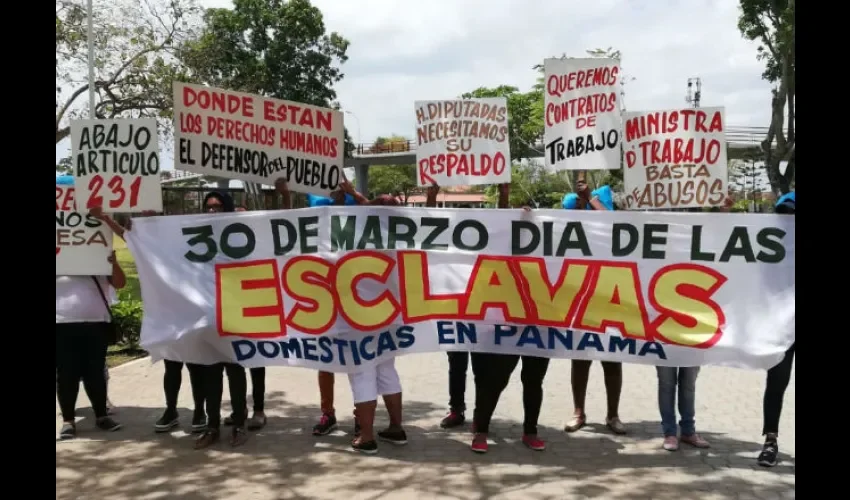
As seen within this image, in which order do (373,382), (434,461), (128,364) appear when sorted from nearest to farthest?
(434,461) < (373,382) < (128,364)

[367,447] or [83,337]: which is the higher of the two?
[83,337]

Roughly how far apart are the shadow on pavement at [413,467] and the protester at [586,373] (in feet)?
0.33

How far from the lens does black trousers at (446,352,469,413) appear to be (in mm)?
5531

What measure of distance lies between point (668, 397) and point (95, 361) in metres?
4.57

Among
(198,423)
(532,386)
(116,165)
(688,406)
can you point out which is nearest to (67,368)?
(198,423)

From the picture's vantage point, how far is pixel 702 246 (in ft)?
15.4

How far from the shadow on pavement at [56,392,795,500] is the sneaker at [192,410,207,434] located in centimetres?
9

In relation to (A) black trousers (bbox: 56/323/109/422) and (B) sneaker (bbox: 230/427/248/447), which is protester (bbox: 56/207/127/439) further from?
(B) sneaker (bbox: 230/427/248/447)

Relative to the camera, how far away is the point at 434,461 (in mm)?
4789

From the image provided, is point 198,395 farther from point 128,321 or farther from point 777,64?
point 777,64

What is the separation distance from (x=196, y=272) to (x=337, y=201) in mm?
1215

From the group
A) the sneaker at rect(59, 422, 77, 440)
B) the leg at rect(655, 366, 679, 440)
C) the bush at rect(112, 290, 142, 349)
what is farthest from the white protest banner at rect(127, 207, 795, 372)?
the bush at rect(112, 290, 142, 349)

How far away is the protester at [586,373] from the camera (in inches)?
208
